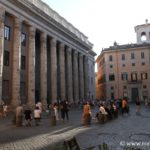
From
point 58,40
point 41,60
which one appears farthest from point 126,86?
point 41,60

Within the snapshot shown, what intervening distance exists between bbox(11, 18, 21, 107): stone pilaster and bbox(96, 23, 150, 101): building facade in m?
46.6

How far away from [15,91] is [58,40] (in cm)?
1464

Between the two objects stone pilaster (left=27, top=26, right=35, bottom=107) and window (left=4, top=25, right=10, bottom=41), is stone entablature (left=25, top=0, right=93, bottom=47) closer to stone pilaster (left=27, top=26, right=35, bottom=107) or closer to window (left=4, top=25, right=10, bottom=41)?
window (left=4, top=25, right=10, bottom=41)

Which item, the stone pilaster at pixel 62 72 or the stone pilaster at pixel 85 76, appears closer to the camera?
the stone pilaster at pixel 62 72

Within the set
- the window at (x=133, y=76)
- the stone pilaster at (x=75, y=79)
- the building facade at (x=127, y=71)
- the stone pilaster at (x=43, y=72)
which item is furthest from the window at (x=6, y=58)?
the window at (x=133, y=76)

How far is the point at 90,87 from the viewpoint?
200ft

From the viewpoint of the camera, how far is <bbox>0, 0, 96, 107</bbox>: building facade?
2995 centimetres

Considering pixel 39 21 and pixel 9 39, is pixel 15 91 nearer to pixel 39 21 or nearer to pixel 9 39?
pixel 9 39

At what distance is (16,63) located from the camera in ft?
99.2

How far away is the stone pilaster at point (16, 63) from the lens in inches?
1162

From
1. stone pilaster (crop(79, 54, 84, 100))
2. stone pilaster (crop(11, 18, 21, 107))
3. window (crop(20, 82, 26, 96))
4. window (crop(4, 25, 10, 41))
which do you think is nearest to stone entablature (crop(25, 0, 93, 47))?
stone pilaster (crop(11, 18, 21, 107))

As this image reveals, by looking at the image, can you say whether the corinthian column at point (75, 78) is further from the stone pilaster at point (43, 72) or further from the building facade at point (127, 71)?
the building facade at point (127, 71)

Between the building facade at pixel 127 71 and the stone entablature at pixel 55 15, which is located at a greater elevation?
the stone entablature at pixel 55 15

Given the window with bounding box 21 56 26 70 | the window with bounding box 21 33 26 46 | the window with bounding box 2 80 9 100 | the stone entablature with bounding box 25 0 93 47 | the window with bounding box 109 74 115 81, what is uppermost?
the stone entablature with bounding box 25 0 93 47
